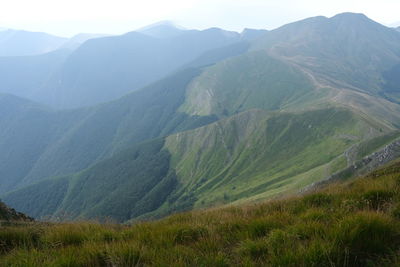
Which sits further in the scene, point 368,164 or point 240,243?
point 368,164

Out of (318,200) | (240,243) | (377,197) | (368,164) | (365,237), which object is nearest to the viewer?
(365,237)

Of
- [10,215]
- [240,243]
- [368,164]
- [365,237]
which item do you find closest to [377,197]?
[365,237]

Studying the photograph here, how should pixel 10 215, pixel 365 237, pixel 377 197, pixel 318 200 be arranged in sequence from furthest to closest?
pixel 10 215, pixel 318 200, pixel 377 197, pixel 365 237

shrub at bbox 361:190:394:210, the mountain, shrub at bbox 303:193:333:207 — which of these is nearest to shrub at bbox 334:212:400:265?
shrub at bbox 361:190:394:210

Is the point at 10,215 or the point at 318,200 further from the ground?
the point at 318,200

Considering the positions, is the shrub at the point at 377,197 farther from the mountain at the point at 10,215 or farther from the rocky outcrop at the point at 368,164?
the rocky outcrop at the point at 368,164

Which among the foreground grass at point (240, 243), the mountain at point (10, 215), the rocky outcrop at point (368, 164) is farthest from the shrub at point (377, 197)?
the rocky outcrop at point (368, 164)

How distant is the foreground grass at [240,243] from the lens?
472cm

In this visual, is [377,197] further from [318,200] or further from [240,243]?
[240,243]

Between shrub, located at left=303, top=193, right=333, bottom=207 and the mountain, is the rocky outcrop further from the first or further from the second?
shrub, located at left=303, top=193, right=333, bottom=207

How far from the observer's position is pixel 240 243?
5.84 metres

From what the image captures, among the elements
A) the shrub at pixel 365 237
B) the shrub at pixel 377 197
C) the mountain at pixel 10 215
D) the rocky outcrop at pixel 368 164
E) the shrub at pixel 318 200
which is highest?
the shrub at pixel 365 237

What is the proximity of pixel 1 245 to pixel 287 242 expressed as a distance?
20.2 ft

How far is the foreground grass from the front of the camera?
186 inches
